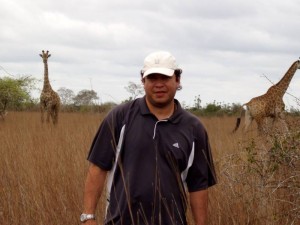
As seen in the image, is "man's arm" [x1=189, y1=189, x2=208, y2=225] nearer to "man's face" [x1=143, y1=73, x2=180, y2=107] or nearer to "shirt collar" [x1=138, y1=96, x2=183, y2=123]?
"shirt collar" [x1=138, y1=96, x2=183, y2=123]

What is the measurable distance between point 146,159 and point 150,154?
0.11 ft

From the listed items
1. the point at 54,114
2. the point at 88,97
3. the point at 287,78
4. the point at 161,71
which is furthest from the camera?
the point at 54,114

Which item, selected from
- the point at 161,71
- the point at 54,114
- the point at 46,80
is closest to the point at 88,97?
the point at 54,114

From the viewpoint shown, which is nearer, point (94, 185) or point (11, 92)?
point (94, 185)

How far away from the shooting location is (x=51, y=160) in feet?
18.2

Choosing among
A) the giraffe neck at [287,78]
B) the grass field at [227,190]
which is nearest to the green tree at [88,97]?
the grass field at [227,190]

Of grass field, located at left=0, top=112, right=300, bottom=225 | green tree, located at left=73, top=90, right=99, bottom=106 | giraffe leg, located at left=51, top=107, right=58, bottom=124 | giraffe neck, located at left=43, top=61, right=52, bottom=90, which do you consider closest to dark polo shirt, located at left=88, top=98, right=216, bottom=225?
grass field, located at left=0, top=112, right=300, bottom=225

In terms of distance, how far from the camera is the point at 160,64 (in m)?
2.82

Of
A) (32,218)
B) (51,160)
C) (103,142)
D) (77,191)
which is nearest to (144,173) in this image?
(103,142)

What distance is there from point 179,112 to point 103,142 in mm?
439

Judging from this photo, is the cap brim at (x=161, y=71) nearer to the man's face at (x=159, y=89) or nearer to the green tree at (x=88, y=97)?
the man's face at (x=159, y=89)

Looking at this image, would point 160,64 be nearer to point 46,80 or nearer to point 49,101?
point 49,101

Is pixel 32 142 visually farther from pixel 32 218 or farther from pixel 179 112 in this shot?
pixel 179 112

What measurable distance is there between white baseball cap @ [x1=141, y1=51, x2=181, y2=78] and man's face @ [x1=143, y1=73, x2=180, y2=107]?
3 centimetres
